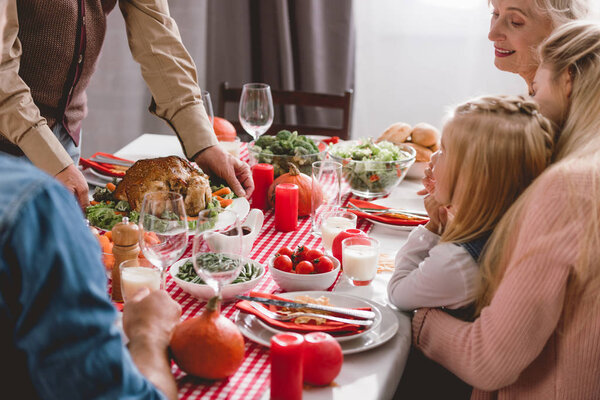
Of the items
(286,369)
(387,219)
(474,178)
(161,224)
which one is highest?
(474,178)

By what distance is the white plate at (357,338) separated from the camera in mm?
1305

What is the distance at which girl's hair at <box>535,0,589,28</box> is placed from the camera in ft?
6.64

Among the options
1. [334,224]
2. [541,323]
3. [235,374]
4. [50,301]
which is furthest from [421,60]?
[50,301]

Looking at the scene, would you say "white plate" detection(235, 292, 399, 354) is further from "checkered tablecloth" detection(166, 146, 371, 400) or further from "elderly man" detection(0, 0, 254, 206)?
"elderly man" detection(0, 0, 254, 206)

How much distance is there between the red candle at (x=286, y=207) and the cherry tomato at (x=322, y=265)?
1.35ft

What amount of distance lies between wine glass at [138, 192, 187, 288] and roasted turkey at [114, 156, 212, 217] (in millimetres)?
501

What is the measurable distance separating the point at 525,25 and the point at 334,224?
958 millimetres

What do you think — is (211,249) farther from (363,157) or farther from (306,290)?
(363,157)

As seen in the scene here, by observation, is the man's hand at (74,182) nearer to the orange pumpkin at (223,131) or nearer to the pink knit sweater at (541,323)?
the orange pumpkin at (223,131)

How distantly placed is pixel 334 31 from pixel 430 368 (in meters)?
2.84

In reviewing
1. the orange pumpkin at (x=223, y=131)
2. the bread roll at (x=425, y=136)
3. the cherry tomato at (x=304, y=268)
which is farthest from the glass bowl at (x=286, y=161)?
the cherry tomato at (x=304, y=268)

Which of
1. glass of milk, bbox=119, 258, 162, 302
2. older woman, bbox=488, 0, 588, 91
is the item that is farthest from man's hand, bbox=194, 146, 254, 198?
older woman, bbox=488, 0, 588, 91

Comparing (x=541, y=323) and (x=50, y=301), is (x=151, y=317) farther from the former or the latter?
(x=541, y=323)

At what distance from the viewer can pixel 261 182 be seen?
216 cm
